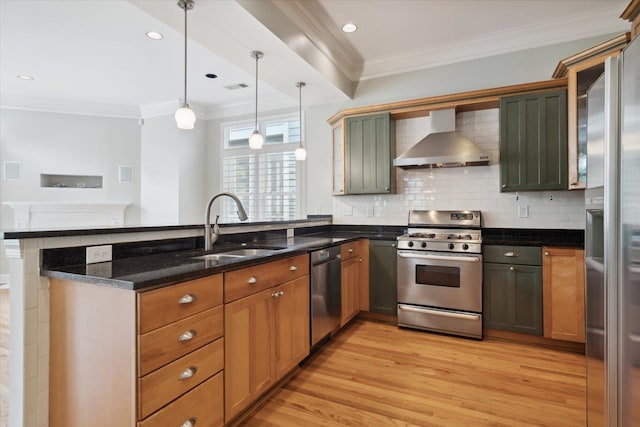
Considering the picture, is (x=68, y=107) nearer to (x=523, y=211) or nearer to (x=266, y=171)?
(x=266, y=171)

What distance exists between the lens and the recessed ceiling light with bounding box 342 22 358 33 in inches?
129

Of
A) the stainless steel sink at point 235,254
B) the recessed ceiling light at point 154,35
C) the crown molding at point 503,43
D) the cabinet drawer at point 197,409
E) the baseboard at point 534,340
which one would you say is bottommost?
the baseboard at point 534,340

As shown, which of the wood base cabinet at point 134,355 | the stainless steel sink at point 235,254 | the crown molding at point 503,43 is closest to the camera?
the wood base cabinet at point 134,355

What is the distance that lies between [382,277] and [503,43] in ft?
9.26

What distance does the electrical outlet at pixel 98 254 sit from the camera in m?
1.75

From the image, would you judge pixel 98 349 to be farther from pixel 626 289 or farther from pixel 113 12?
pixel 113 12

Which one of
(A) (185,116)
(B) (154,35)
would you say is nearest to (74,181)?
(B) (154,35)

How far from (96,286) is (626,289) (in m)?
2.15

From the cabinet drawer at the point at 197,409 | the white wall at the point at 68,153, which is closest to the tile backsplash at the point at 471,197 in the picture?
the cabinet drawer at the point at 197,409

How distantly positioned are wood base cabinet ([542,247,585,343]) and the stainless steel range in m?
0.55

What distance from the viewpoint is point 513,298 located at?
310 centimetres

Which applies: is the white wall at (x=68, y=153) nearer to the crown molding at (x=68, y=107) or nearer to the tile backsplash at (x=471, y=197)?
the crown molding at (x=68, y=107)

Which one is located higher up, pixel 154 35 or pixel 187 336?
pixel 154 35

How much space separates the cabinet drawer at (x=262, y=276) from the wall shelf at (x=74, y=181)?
5.57 m
